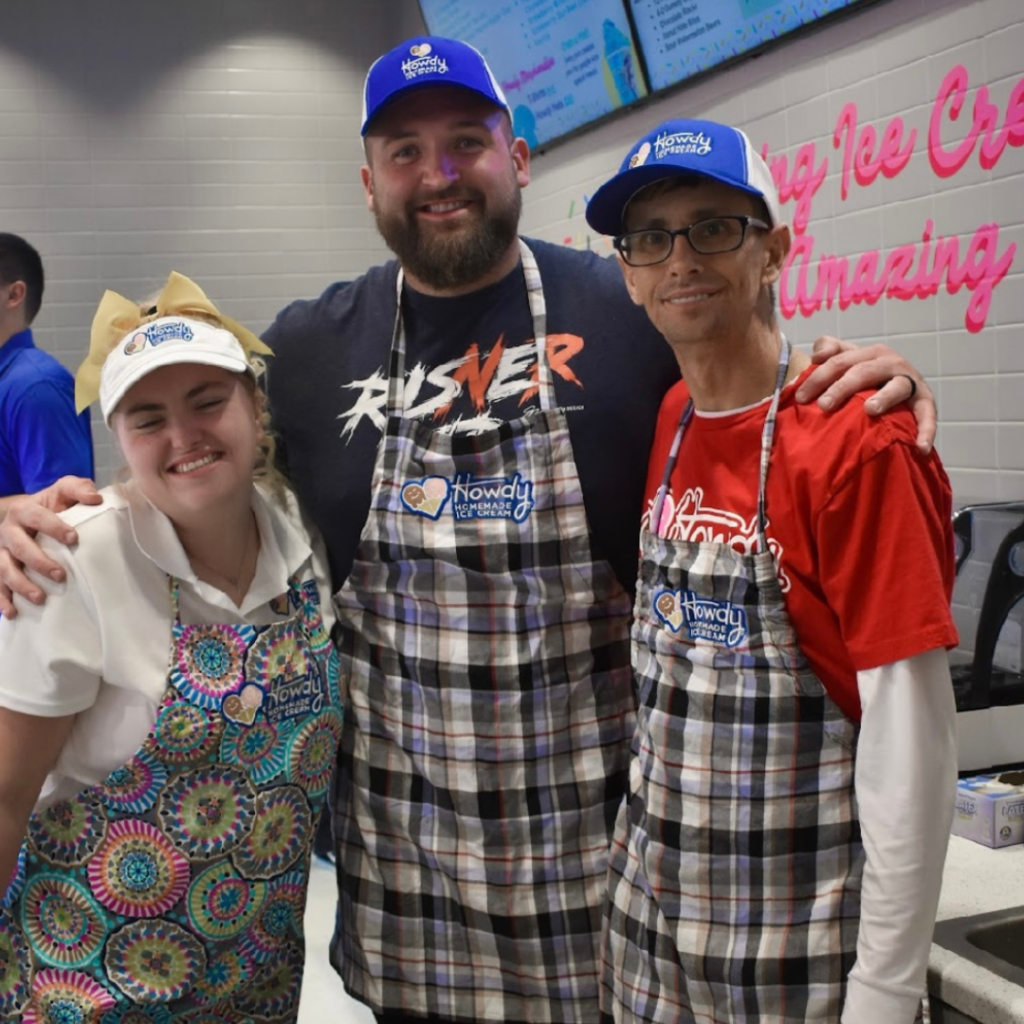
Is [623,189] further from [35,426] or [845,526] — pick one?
[35,426]

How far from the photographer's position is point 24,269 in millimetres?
3941

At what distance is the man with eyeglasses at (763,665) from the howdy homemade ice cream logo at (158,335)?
564mm

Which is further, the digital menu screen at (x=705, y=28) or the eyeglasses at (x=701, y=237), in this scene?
the digital menu screen at (x=705, y=28)

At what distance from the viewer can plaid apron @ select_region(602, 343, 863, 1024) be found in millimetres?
1335

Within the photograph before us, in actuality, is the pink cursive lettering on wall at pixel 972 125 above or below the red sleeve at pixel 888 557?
above

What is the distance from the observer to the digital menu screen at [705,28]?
2.97 m

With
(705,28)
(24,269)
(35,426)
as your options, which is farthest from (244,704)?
(24,269)

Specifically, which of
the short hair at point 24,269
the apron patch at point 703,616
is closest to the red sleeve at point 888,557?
the apron patch at point 703,616

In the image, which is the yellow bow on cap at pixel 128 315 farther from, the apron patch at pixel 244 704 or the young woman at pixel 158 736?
the apron patch at pixel 244 704

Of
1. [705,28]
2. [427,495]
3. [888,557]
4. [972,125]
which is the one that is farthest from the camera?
[705,28]

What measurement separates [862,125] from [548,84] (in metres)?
1.70

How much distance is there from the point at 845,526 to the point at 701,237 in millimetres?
408

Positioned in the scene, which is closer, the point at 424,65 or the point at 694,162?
the point at 694,162

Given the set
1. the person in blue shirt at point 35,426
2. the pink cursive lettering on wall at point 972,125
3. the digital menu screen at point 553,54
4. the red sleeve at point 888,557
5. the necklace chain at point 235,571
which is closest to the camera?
the red sleeve at point 888,557
